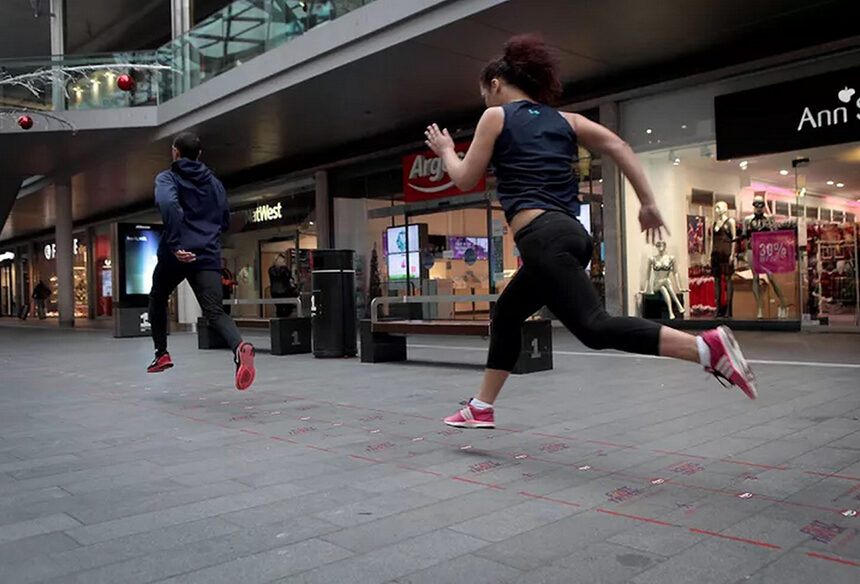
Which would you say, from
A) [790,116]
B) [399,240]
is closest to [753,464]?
[790,116]

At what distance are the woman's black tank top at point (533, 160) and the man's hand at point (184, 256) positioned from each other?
9.17 feet

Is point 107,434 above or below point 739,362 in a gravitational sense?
below

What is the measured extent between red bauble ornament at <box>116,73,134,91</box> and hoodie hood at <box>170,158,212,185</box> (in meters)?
12.4

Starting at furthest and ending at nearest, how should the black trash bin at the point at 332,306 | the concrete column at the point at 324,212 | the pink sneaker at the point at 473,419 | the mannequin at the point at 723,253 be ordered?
1. the concrete column at the point at 324,212
2. the mannequin at the point at 723,253
3. the black trash bin at the point at 332,306
4. the pink sneaker at the point at 473,419

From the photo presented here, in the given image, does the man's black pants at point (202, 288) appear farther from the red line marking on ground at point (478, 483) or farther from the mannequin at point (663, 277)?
the mannequin at point (663, 277)

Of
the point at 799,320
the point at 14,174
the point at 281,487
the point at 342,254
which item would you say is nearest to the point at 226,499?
the point at 281,487

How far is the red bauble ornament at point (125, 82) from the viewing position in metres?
16.6

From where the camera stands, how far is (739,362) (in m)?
2.86

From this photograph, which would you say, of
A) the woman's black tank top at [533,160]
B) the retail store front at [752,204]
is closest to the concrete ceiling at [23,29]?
the retail store front at [752,204]

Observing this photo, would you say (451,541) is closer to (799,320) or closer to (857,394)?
(857,394)

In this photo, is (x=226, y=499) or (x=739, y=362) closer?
(x=739, y=362)

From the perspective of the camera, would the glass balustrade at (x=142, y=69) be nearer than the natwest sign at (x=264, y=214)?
Yes

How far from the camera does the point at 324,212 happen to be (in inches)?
783

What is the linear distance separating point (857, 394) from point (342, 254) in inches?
244
